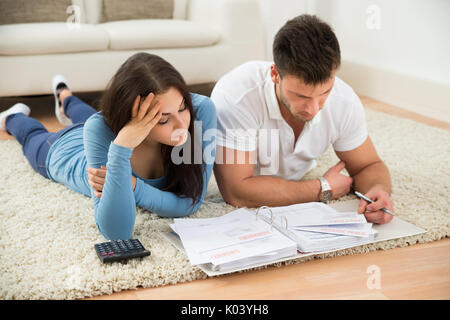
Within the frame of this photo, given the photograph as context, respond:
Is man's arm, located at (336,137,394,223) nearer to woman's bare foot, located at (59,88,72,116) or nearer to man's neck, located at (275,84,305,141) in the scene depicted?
man's neck, located at (275,84,305,141)

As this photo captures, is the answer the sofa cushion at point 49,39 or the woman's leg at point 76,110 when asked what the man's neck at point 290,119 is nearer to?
the woman's leg at point 76,110

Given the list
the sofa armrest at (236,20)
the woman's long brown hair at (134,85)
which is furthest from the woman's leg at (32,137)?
the sofa armrest at (236,20)

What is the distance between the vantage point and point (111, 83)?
1.48m

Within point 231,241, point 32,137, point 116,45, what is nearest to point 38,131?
point 32,137

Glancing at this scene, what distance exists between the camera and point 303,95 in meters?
1.51

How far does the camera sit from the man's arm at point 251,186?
5.56ft

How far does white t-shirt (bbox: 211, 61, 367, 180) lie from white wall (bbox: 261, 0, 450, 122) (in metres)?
1.48

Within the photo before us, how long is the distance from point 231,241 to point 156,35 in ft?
6.29

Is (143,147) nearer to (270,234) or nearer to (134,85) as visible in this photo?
(134,85)

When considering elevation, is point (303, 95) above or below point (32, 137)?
above

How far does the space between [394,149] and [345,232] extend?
1080 mm

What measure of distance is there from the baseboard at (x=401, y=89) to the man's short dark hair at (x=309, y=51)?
5.80ft
